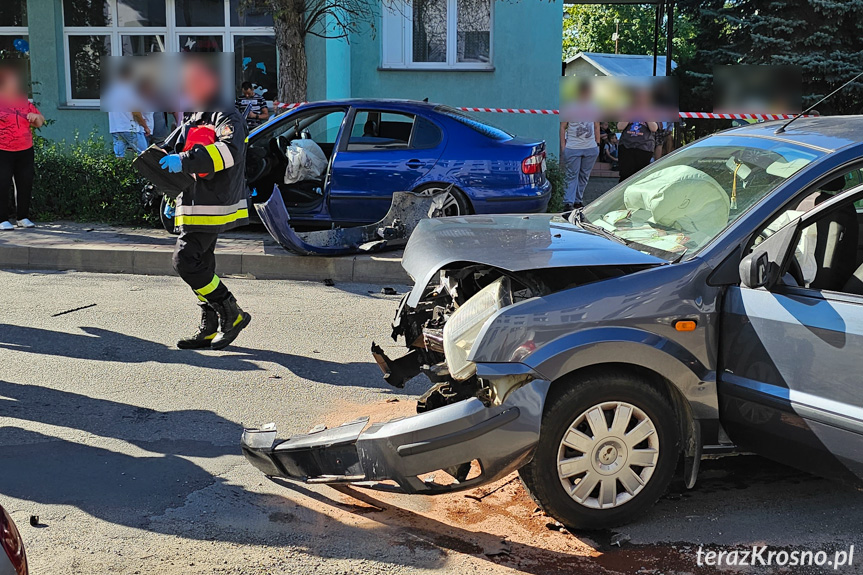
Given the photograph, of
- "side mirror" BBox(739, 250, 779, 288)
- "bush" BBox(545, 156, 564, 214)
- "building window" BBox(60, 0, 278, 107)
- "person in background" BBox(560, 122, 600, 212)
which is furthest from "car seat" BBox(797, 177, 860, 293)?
"building window" BBox(60, 0, 278, 107)

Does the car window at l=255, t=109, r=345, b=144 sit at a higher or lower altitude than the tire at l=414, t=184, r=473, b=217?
higher

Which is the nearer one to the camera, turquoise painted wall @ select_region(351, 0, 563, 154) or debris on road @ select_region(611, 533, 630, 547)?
debris on road @ select_region(611, 533, 630, 547)

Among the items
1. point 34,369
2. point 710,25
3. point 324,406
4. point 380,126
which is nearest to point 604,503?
point 324,406

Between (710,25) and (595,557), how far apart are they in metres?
15.6

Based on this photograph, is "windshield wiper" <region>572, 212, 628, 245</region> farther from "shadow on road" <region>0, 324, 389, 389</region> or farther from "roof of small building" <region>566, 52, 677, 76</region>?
"roof of small building" <region>566, 52, 677, 76</region>

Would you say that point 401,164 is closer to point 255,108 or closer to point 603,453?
point 255,108

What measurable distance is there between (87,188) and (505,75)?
7473 mm

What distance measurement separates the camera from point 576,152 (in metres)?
12.7

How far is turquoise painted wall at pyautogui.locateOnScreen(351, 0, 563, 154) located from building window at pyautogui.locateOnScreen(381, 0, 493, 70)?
15 centimetres

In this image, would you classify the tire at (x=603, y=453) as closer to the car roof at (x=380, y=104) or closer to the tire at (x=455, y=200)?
the tire at (x=455, y=200)

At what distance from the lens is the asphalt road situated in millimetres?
3547

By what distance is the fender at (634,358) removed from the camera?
3.55m

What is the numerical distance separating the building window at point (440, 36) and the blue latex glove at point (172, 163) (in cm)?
1023

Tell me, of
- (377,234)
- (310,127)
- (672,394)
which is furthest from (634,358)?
(310,127)
